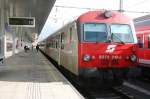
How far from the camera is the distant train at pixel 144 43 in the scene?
19125mm

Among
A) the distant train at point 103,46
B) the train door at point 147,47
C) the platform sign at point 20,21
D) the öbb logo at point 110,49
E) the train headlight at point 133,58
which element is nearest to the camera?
the distant train at point 103,46

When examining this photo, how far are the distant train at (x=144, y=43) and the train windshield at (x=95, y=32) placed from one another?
4940mm

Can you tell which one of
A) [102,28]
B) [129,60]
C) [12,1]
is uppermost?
[12,1]

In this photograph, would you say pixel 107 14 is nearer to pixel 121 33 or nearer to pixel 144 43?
pixel 121 33

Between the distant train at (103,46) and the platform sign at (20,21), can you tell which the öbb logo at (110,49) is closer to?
the distant train at (103,46)

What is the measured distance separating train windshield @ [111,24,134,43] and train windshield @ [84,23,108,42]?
32 cm

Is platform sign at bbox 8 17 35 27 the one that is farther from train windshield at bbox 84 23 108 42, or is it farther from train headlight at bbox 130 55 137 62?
train headlight at bbox 130 55 137 62

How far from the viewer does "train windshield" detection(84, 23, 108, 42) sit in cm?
1399

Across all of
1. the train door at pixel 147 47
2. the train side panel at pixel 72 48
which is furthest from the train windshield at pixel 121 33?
the train door at pixel 147 47

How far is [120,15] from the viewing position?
14734mm

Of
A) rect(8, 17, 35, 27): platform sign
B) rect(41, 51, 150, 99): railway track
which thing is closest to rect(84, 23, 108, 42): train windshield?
rect(41, 51, 150, 99): railway track

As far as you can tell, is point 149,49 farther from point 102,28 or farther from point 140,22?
point 102,28

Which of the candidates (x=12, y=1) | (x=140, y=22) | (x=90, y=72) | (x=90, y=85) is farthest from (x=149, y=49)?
(x=12, y=1)

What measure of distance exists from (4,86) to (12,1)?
2190 centimetres
